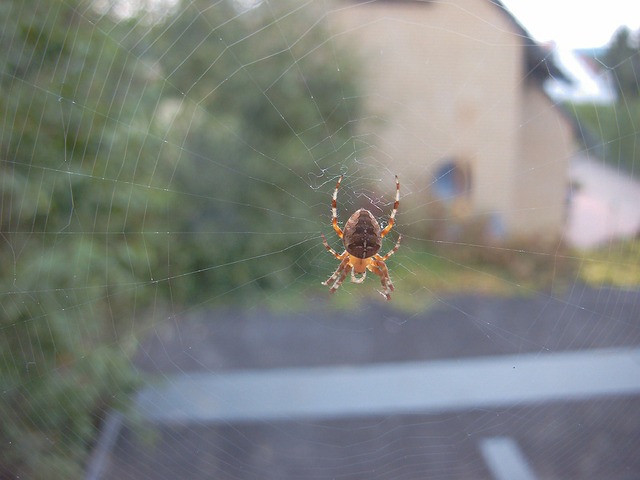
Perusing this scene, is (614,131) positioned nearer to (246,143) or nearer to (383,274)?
(383,274)

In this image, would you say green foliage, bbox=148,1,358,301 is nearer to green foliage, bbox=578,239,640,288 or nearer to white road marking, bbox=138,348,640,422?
white road marking, bbox=138,348,640,422

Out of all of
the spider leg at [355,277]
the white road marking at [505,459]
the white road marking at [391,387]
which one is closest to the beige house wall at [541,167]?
the white road marking at [391,387]

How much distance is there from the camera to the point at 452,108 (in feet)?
37.3

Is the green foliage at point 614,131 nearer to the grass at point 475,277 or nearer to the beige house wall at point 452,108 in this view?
the grass at point 475,277

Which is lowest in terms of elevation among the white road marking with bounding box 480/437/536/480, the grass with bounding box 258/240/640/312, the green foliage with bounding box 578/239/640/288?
the white road marking with bounding box 480/437/536/480

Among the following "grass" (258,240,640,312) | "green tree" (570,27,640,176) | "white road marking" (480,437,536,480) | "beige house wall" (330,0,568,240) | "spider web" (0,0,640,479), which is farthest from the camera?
"beige house wall" (330,0,568,240)

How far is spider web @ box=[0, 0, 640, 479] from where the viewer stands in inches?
162

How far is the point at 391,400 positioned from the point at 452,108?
22.0 feet

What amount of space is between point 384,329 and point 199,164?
11.8ft

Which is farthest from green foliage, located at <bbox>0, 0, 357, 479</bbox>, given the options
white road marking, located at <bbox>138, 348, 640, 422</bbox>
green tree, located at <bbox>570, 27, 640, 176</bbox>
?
green tree, located at <bbox>570, 27, 640, 176</bbox>

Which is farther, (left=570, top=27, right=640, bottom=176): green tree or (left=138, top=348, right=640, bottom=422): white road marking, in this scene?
(left=138, top=348, right=640, bottom=422): white road marking

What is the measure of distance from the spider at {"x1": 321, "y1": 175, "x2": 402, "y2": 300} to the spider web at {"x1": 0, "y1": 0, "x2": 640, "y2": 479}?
0.68 feet

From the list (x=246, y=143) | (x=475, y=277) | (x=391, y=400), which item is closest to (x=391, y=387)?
(x=391, y=400)

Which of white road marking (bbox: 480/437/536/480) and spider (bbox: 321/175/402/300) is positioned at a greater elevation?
spider (bbox: 321/175/402/300)
